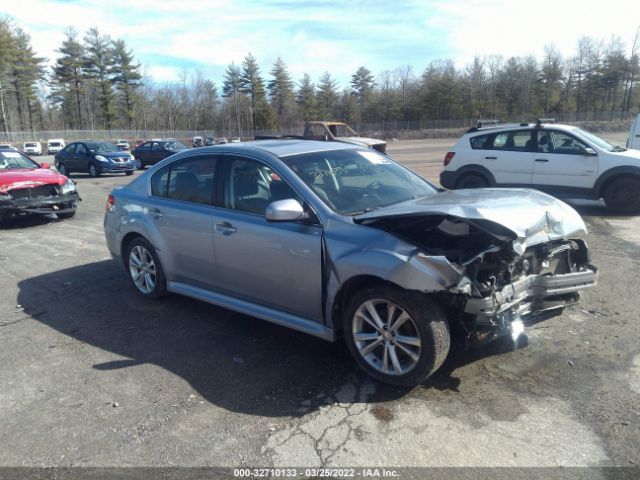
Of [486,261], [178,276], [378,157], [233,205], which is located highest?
[378,157]

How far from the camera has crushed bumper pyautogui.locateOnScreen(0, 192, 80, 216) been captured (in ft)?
32.2

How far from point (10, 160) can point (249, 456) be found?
422 inches

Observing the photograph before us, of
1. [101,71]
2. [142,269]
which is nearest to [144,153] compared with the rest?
[142,269]

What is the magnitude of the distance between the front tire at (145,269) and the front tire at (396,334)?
2561 mm

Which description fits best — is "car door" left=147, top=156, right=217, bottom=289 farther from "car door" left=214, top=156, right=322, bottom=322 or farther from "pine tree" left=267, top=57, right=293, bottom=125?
"pine tree" left=267, top=57, right=293, bottom=125

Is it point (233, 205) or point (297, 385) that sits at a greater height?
point (233, 205)

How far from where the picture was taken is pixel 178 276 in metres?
5.19

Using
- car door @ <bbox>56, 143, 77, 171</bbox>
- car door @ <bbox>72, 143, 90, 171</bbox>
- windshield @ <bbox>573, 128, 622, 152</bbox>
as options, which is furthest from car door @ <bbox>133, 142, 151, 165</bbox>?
windshield @ <bbox>573, 128, 622, 152</bbox>

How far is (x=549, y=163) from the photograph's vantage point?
9945 millimetres

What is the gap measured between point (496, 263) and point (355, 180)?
1.52 metres

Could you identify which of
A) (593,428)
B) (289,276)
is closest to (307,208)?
(289,276)

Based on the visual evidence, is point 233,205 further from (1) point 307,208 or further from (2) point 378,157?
(2) point 378,157

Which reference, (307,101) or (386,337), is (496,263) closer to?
(386,337)

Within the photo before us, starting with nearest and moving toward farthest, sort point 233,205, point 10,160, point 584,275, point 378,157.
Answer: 1. point 584,275
2. point 233,205
3. point 378,157
4. point 10,160
